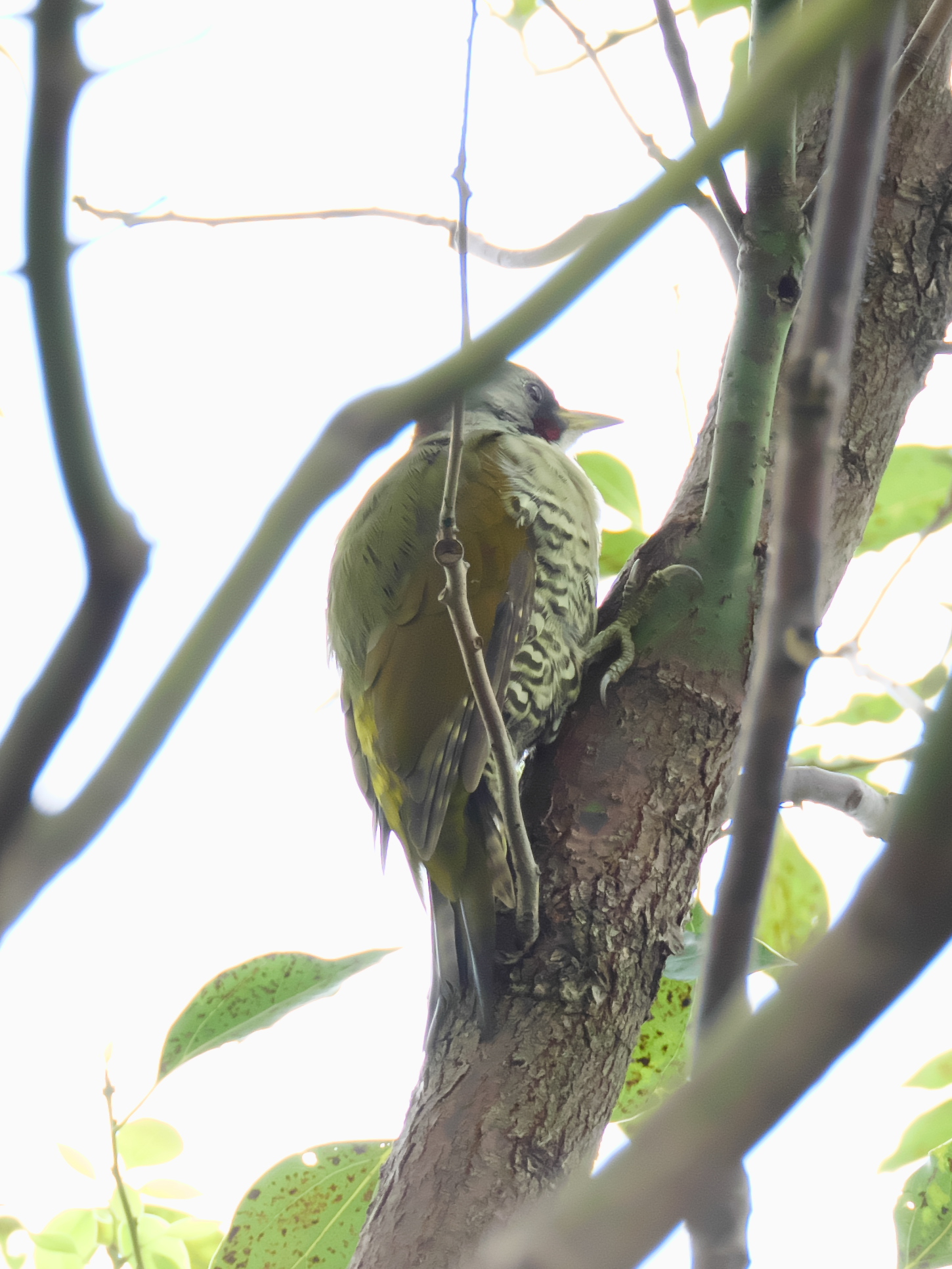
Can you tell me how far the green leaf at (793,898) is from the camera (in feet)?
5.48

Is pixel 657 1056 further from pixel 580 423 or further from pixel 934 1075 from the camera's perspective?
pixel 580 423

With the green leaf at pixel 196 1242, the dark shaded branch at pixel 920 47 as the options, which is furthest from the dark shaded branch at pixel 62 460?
the green leaf at pixel 196 1242

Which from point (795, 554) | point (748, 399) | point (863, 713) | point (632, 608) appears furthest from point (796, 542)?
point (863, 713)

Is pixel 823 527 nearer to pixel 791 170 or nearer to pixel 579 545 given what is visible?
pixel 791 170

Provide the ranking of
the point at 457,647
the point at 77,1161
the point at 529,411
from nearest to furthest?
1. the point at 77,1161
2. the point at 457,647
3. the point at 529,411

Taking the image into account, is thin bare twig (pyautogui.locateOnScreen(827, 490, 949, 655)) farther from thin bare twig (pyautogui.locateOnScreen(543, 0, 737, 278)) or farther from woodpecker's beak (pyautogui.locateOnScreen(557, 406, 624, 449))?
woodpecker's beak (pyautogui.locateOnScreen(557, 406, 624, 449))

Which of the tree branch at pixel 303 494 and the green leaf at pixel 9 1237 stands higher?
the tree branch at pixel 303 494

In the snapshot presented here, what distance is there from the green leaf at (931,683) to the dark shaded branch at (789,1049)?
1317 mm

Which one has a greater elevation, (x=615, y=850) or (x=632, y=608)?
(x=632, y=608)

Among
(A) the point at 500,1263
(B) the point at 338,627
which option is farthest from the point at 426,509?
(A) the point at 500,1263

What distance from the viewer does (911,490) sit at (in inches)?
67.6

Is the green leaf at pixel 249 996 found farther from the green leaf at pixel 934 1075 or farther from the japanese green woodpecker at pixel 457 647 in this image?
the green leaf at pixel 934 1075

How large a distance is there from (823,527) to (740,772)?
9 centimetres

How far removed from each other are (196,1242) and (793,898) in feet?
3.20
